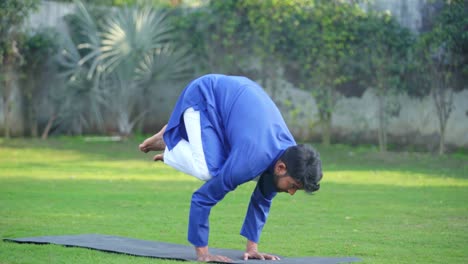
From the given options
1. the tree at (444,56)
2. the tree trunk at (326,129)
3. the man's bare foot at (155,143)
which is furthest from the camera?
the tree trunk at (326,129)

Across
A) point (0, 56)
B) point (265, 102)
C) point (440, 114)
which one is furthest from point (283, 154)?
point (0, 56)

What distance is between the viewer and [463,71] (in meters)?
18.1

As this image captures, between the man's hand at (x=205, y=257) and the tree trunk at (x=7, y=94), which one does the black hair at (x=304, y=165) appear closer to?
the man's hand at (x=205, y=257)

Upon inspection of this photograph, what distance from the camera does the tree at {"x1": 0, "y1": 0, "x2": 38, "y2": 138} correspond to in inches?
737

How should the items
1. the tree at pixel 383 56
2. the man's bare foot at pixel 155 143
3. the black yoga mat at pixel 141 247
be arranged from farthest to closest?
the tree at pixel 383 56, the man's bare foot at pixel 155 143, the black yoga mat at pixel 141 247

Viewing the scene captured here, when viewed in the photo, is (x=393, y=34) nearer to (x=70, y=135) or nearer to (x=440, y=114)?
(x=440, y=114)

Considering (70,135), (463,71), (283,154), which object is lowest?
(70,135)

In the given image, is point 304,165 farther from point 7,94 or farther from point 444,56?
point 7,94

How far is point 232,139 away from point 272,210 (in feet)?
13.7

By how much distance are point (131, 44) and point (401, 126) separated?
21.5 ft

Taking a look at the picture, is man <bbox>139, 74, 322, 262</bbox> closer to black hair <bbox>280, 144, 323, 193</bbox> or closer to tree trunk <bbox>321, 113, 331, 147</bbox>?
black hair <bbox>280, 144, 323, 193</bbox>

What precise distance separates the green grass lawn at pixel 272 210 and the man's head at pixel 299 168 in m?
1.08

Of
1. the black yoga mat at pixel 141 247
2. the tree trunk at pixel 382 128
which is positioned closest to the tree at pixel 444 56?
the tree trunk at pixel 382 128

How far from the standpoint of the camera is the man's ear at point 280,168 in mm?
6621
